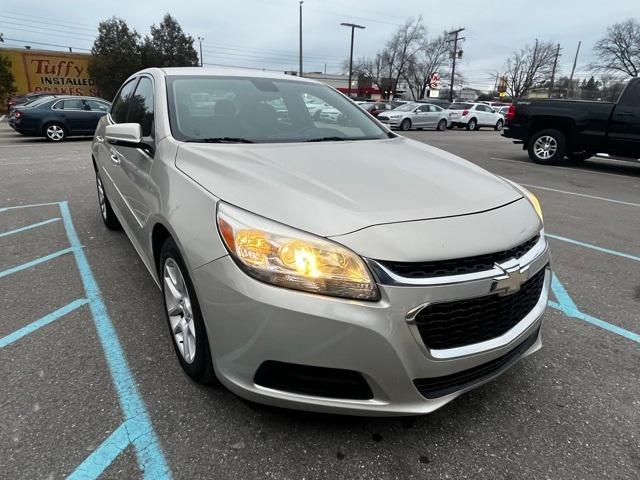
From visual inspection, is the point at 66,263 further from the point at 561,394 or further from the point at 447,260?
the point at 561,394

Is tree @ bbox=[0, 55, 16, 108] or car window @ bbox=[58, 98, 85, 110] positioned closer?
car window @ bbox=[58, 98, 85, 110]

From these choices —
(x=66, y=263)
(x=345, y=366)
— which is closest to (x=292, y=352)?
(x=345, y=366)

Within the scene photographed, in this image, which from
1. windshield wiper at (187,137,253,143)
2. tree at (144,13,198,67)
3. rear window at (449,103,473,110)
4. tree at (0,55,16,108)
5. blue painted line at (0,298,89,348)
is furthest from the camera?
tree at (144,13,198,67)

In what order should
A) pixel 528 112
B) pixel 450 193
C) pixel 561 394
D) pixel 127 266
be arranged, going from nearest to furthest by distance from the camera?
pixel 450 193 → pixel 561 394 → pixel 127 266 → pixel 528 112

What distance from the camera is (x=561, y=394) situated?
2.34 m

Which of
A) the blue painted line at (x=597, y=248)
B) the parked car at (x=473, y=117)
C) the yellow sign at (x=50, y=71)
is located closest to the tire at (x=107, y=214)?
the blue painted line at (x=597, y=248)

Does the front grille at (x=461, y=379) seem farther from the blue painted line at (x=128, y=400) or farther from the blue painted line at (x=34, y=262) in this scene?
the blue painted line at (x=34, y=262)

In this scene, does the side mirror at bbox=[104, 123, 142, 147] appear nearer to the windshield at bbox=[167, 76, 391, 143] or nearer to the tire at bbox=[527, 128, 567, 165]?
the windshield at bbox=[167, 76, 391, 143]

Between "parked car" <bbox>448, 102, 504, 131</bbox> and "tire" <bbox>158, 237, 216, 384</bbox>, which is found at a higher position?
"tire" <bbox>158, 237, 216, 384</bbox>

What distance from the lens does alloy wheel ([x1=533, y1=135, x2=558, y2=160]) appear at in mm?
10719

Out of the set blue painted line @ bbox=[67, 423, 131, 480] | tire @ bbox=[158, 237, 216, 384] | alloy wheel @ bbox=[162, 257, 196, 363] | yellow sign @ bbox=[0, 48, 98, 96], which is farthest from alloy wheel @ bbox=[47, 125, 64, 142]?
Result: yellow sign @ bbox=[0, 48, 98, 96]

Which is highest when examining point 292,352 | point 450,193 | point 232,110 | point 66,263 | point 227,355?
point 232,110

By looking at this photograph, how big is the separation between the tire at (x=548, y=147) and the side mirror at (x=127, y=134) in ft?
34.4

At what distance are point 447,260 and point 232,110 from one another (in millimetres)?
1905
